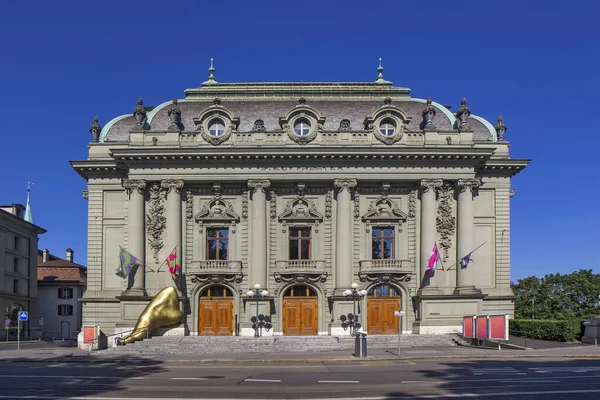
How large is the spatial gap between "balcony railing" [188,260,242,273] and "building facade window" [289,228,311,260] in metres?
3.78

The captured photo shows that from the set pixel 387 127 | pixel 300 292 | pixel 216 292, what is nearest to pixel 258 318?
pixel 300 292

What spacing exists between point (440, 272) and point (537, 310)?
1579 centimetres

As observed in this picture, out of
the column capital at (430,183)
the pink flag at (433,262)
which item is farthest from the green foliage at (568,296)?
the column capital at (430,183)

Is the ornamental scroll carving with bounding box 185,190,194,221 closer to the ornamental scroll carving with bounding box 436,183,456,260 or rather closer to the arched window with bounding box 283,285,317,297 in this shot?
the arched window with bounding box 283,285,317,297

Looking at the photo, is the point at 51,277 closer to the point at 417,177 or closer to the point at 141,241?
the point at 141,241

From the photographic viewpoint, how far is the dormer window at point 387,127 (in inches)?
1991

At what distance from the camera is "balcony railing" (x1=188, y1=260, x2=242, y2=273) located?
49344mm

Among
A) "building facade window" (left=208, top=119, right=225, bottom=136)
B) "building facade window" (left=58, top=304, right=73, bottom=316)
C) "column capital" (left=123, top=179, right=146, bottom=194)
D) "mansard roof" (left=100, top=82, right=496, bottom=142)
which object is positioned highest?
"mansard roof" (left=100, top=82, right=496, bottom=142)

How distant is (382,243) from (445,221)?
4513 millimetres

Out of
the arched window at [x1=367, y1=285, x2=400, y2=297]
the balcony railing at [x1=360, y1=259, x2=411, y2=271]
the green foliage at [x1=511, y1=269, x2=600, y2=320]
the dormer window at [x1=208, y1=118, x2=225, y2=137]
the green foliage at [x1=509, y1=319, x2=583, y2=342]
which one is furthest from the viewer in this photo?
the green foliage at [x1=511, y1=269, x2=600, y2=320]

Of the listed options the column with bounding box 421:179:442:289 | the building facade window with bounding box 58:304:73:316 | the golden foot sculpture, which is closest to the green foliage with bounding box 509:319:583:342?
the column with bounding box 421:179:442:289

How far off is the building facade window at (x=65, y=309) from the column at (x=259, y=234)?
149 feet

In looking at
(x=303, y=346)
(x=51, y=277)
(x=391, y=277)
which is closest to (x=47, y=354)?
(x=303, y=346)

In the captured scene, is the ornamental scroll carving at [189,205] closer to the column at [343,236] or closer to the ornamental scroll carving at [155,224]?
the ornamental scroll carving at [155,224]
